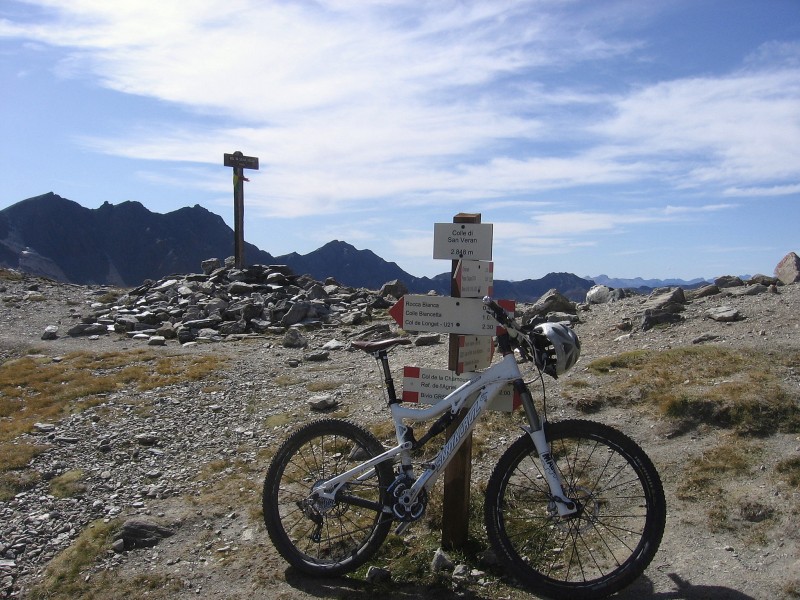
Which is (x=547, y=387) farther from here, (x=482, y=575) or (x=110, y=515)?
(x=110, y=515)

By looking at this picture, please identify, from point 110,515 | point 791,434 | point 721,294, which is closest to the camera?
point 791,434

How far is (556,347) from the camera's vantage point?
5.13 m

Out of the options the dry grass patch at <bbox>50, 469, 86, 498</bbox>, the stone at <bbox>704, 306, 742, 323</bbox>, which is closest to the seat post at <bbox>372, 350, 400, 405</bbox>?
the dry grass patch at <bbox>50, 469, 86, 498</bbox>

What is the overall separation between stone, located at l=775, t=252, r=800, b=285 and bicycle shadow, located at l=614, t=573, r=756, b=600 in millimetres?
15797

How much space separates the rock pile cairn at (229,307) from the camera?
21.8 m

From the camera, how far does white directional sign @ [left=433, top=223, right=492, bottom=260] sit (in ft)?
20.0

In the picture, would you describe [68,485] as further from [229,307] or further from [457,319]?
[229,307]

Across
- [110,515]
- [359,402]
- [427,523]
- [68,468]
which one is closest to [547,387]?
[359,402]

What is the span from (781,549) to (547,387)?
17.2 feet

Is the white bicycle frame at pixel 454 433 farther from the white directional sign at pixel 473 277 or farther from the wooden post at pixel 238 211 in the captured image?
the wooden post at pixel 238 211

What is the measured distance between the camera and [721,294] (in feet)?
57.0

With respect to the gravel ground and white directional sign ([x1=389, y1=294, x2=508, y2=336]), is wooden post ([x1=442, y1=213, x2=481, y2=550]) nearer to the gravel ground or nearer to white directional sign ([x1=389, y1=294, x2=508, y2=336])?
white directional sign ([x1=389, y1=294, x2=508, y2=336])

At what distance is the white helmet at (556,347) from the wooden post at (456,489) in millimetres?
1116

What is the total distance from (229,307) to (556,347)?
801 inches
